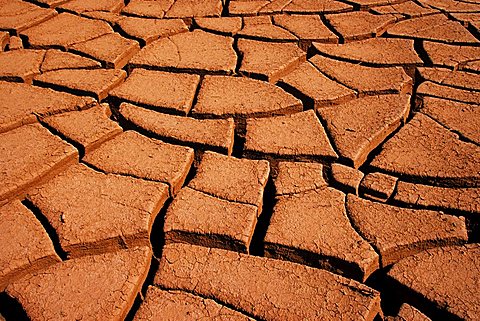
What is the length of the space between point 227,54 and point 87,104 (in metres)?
0.74

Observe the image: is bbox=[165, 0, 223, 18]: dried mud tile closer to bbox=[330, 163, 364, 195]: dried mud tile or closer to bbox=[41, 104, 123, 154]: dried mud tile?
bbox=[41, 104, 123, 154]: dried mud tile

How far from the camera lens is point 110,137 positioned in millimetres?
1853

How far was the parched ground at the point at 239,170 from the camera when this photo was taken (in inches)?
50.5

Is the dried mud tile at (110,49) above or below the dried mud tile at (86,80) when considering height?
above

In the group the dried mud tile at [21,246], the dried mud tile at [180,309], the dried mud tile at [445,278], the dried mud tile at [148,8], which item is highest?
the dried mud tile at [148,8]

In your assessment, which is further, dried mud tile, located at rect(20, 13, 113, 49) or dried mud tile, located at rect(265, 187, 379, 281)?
dried mud tile, located at rect(20, 13, 113, 49)

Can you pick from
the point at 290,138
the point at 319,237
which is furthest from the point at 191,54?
the point at 319,237

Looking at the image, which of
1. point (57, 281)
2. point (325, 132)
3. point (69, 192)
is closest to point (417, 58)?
point (325, 132)

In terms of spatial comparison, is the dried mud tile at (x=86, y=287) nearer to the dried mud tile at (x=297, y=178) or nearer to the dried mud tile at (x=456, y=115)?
the dried mud tile at (x=297, y=178)

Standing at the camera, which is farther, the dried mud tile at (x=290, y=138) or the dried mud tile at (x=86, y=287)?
the dried mud tile at (x=290, y=138)

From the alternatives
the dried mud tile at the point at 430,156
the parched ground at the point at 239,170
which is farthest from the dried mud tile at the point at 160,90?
the dried mud tile at the point at 430,156

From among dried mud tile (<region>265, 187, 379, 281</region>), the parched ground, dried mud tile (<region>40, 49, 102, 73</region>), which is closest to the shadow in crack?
the parched ground

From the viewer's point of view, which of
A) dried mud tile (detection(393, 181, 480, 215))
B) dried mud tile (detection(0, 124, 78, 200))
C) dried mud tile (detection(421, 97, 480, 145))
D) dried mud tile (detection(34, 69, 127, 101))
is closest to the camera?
dried mud tile (detection(393, 181, 480, 215))

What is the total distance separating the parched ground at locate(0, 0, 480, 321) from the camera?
128cm
